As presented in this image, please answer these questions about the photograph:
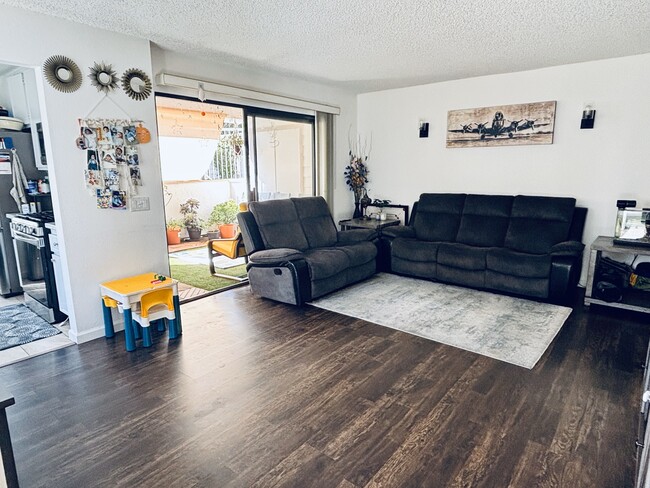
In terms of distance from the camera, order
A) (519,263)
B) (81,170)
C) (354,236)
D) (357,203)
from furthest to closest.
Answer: (357,203) < (354,236) < (519,263) < (81,170)

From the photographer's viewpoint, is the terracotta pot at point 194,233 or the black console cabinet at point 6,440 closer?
the black console cabinet at point 6,440

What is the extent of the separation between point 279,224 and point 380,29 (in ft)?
7.18

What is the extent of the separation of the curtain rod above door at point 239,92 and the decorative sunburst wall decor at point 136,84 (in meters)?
0.25

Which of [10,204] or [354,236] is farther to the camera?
[354,236]

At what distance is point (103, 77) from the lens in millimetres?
3111

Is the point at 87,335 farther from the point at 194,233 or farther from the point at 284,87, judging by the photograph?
the point at 194,233

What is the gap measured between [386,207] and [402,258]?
4.44ft

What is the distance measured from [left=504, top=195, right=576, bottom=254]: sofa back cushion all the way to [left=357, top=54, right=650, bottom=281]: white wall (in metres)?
0.30

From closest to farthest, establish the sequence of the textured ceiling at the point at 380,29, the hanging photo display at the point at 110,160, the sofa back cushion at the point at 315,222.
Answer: the textured ceiling at the point at 380,29
the hanging photo display at the point at 110,160
the sofa back cushion at the point at 315,222

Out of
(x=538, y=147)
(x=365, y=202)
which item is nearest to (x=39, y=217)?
(x=365, y=202)

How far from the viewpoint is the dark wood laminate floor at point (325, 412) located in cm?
181

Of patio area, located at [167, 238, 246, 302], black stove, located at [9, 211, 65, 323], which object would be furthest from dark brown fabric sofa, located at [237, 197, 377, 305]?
black stove, located at [9, 211, 65, 323]

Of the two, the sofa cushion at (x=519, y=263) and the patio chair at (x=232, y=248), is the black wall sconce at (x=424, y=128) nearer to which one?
the sofa cushion at (x=519, y=263)

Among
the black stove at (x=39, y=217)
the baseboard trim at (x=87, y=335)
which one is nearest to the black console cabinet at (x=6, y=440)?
the baseboard trim at (x=87, y=335)
